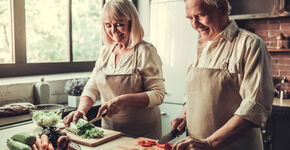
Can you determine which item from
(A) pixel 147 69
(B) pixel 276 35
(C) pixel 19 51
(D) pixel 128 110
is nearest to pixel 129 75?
(A) pixel 147 69

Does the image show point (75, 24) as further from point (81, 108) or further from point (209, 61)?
point (209, 61)

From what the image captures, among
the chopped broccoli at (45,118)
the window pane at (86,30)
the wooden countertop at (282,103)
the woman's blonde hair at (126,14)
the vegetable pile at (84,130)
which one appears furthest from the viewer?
the window pane at (86,30)

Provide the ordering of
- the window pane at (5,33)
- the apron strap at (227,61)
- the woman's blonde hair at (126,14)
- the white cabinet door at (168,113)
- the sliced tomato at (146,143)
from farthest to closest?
the white cabinet door at (168,113), the window pane at (5,33), the woman's blonde hair at (126,14), the sliced tomato at (146,143), the apron strap at (227,61)

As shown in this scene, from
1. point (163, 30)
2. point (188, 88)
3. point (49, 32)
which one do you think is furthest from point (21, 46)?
point (188, 88)

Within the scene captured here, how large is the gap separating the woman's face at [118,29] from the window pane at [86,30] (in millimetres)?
1576

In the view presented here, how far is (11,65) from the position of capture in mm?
2748

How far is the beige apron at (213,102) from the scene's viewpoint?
1340 mm

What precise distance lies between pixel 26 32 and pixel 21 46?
19 centimetres

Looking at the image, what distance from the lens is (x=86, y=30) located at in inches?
142

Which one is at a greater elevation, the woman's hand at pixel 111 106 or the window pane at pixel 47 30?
the window pane at pixel 47 30

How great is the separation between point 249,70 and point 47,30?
2.52 m

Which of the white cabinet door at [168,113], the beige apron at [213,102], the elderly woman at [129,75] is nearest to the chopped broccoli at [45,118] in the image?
the elderly woman at [129,75]

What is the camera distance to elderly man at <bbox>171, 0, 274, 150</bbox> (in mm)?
1192

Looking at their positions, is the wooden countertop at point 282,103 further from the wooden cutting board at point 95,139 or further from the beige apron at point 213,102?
the wooden cutting board at point 95,139
